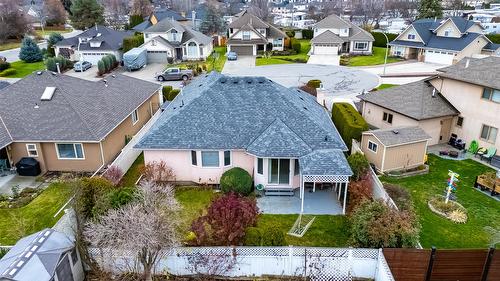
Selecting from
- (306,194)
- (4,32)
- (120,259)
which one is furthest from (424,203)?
(4,32)

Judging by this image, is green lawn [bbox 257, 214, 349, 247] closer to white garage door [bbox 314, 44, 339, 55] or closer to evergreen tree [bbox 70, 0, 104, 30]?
white garage door [bbox 314, 44, 339, 55]

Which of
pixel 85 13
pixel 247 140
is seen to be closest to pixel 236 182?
pixel 247 140

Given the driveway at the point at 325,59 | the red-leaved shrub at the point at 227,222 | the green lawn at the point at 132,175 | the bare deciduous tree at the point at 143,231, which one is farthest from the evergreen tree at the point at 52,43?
the red-leaved shrub at the point at 227,222

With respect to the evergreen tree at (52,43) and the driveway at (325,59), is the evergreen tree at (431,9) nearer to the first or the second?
the driveway at (325,59)

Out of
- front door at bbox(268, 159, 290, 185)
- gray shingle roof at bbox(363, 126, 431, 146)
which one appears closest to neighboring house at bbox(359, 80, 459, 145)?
gray shingle roof at bbox(363, 126, 431, 146)

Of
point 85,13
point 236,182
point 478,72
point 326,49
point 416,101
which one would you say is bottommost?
point 236,182

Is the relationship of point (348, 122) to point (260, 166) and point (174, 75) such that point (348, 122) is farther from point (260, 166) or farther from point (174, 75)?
point (174, 75)
